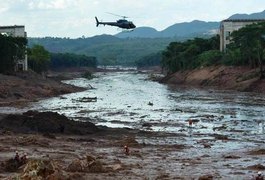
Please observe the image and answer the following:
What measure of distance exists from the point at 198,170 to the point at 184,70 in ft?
412

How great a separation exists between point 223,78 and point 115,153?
87.3 metres

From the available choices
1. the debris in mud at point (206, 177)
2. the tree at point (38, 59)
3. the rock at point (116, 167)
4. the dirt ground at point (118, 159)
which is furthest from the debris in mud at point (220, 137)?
the tree at point (38, 59)

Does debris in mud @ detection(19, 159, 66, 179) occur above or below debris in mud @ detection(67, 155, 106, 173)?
above

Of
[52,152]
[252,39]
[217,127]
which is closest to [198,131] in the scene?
[217,127]

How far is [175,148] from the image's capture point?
3052 centimetres

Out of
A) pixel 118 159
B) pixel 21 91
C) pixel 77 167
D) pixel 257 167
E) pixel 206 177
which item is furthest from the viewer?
pixel 21 91

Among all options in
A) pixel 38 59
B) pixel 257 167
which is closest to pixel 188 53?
pixel 38 59

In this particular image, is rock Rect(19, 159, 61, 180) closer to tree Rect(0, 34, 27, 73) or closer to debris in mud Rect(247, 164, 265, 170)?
debris in mud Rect(247, 164, 265, 170)

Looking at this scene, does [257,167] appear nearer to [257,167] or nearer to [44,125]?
[257,167]

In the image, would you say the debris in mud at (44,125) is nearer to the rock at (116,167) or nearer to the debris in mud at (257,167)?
the rock at (116,167)

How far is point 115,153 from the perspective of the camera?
1089 inches

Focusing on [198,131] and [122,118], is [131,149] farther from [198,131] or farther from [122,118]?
[122,118]

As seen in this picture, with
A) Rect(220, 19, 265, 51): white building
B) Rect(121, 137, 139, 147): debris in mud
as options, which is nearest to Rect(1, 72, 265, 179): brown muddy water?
Rect(121, 137, 139, 147): debris in mud

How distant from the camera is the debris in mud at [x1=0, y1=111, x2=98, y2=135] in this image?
3694 cm
